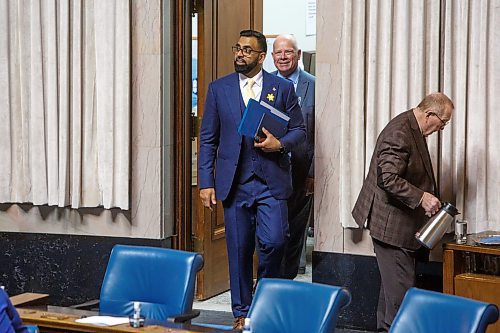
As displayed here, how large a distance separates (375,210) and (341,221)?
2.76ft

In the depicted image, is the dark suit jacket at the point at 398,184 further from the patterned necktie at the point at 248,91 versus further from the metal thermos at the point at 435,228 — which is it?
the patterned necktie at the point at 248,91

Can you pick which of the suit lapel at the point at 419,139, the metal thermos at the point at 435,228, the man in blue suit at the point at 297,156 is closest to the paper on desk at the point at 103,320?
the metal thermos at the point at 435,228

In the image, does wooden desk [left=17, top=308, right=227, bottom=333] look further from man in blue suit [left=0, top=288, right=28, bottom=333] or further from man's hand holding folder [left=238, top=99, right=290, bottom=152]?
man's hand holding folder [left=238, top=99, right=290, bottom=152]

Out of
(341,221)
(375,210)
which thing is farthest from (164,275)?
(341,221)

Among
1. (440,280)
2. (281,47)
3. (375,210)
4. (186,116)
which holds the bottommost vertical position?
(440,280)

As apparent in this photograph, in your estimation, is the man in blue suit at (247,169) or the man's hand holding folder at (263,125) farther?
the man in blue suit at (247,169)

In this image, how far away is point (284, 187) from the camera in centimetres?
654

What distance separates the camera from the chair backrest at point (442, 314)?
3.81 meters

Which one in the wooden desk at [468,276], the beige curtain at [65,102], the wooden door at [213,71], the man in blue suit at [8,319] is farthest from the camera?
the wooden door at [213,71]

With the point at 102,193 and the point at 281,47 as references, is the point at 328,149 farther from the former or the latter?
the point at 102,193

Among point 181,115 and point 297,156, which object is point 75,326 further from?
point 181,115

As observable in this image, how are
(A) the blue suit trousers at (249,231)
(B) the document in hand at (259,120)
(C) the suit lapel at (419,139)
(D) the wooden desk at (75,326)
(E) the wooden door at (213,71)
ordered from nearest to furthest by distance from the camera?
(D) the wooden desk at (75,326), (C) the suit lapel at (419,139), (B) the document in hand at (259,120), (A) the blue suit trousers at (249,231), (E) the wooden door at (213,71)

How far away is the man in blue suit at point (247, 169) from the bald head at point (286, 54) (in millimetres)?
902

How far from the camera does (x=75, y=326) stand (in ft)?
14.3
